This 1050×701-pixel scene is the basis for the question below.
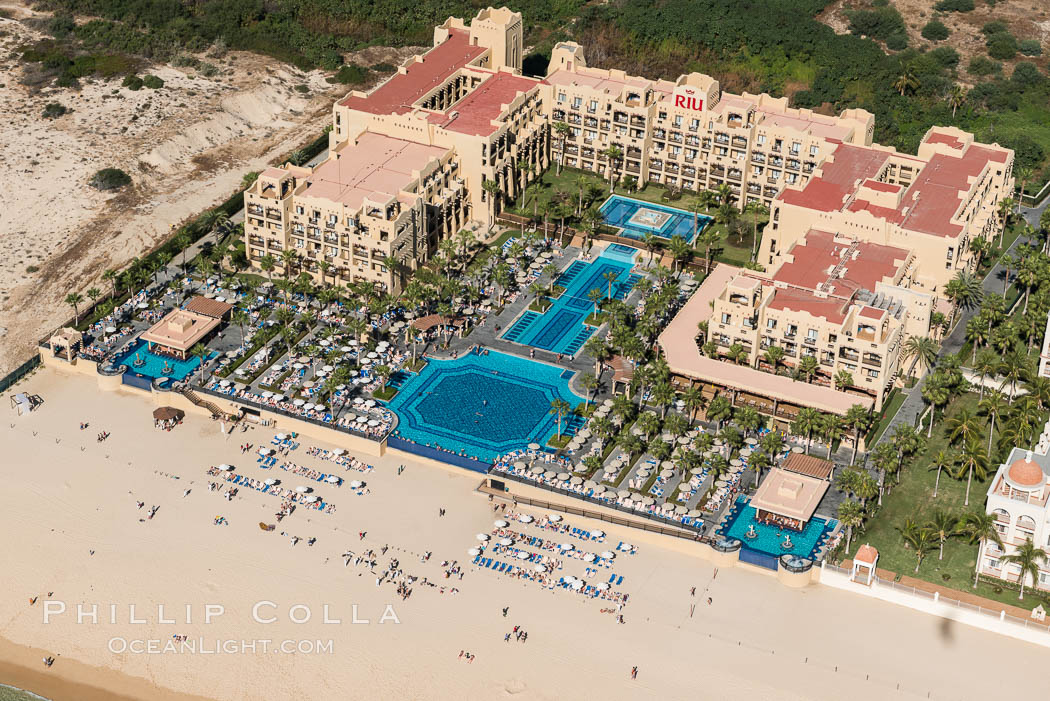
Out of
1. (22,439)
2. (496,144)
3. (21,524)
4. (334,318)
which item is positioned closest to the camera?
(21,524)

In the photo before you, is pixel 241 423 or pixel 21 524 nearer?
pixel 21 524

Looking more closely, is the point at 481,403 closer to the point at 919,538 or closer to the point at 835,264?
the point at 835,264

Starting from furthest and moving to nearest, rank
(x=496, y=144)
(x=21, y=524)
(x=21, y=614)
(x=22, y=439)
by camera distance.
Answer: (x=496, y=144) → (x=22, y=439) → (x=21, y=524) → (x=21, y=614)

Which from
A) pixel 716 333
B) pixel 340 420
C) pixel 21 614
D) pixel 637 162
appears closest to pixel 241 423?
pixel 340 420

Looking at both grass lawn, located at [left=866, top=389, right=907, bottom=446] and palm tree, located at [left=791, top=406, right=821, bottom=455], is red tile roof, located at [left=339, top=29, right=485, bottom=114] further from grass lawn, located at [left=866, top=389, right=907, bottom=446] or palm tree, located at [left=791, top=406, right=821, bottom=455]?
grass lawn, located at [left=866, top=389, right=907, bottom=446]

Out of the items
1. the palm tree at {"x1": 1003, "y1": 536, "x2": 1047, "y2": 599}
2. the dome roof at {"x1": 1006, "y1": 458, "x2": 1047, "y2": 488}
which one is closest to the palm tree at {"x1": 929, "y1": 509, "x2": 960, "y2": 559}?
the palm tree at {"x1": 1003, "y1": 536, "x2": 1047, "y2": 599}

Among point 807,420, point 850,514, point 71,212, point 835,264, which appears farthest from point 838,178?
point 71,212

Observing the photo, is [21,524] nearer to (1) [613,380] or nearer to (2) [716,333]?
(1) [613,380]
